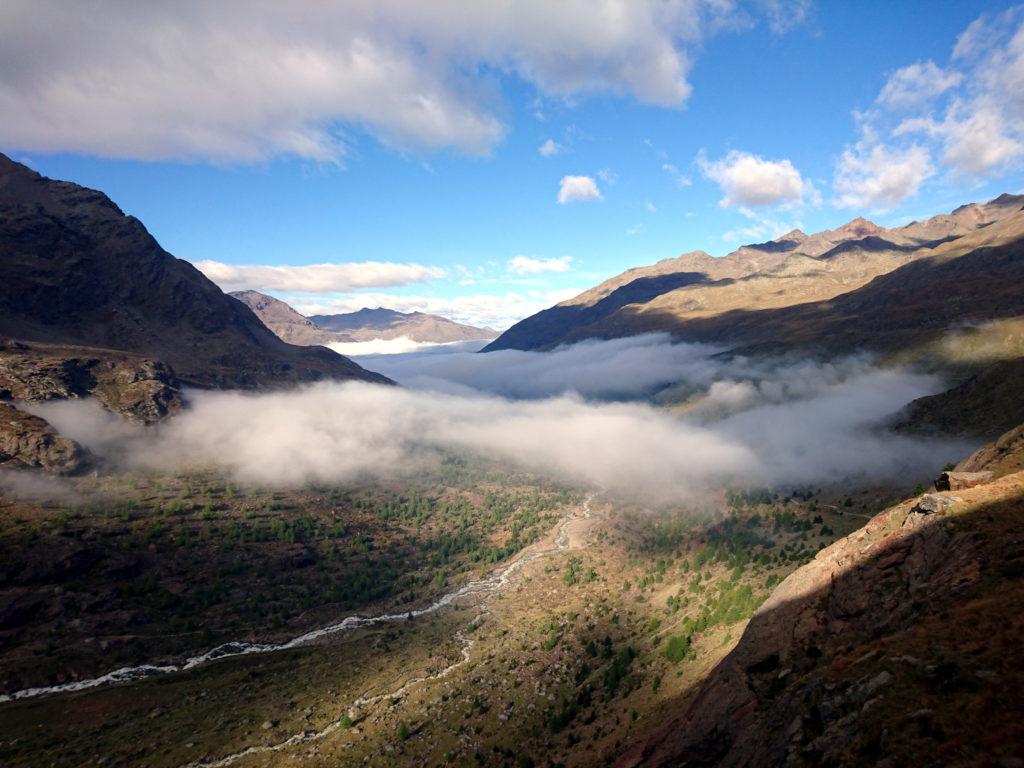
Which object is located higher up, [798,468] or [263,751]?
[798,468]

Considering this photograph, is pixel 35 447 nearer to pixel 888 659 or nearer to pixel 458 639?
pixel 458 639

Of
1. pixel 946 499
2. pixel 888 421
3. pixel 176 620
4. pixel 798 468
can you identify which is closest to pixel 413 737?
pixel 946 499

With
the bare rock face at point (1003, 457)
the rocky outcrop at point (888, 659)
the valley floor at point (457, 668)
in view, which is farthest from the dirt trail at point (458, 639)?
the bare rock face at point (1003, 457)

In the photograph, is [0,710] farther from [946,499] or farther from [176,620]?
[946,499]

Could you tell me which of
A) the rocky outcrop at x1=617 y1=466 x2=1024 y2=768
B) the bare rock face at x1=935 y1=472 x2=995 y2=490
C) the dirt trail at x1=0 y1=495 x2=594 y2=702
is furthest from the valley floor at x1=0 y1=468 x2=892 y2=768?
the bare rock face at x1=935 y1=472 x2=995 y2=490

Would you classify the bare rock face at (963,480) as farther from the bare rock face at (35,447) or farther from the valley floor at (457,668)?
the bare rock face at (35,447)

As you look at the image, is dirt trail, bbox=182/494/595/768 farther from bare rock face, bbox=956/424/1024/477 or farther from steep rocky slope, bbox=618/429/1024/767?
bare rock face, bbox=956/424/1024/477

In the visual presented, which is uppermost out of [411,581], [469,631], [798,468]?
[798,468]
